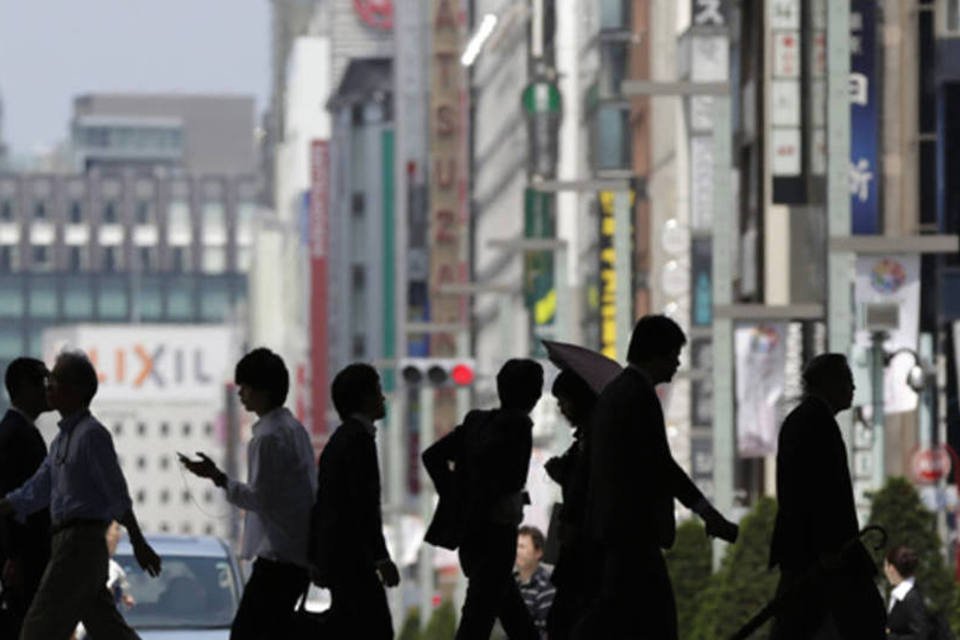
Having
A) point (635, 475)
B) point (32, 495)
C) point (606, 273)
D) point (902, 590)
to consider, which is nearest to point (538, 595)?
point (902, 590)

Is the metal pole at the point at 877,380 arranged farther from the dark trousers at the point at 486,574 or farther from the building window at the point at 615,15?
the building window at the point at 615,15

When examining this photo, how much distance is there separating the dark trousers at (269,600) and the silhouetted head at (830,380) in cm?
217

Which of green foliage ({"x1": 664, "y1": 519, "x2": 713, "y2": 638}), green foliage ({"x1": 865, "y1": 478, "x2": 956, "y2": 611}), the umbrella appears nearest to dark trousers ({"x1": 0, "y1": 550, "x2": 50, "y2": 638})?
the umbrella

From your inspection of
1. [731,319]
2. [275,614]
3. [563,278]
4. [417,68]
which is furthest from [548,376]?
[417,68]

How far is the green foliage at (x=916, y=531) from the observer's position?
31109 millimetres

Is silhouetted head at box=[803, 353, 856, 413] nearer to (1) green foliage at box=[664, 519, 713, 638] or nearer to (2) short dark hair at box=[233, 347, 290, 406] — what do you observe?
(2) short dark hair at box=[233, 347, 290, 406]

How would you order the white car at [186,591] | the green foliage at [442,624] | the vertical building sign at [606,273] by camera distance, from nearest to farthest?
1. the white car at [186,591]
2. the green foliage at [442,624]
3. the vertical building sign at [606,273]

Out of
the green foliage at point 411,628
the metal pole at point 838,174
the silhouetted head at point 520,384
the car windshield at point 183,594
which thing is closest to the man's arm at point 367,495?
the silhouetted head at point 520,384

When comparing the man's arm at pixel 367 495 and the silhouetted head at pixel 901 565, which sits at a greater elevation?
the man's arm at pixel 367 495

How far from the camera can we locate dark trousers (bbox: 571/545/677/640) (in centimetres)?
1304

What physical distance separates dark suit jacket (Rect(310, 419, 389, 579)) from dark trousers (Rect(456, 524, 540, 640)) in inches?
18.1

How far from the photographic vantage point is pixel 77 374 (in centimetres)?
1453

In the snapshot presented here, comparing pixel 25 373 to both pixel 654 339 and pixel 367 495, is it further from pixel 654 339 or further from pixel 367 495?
pixel 654 339

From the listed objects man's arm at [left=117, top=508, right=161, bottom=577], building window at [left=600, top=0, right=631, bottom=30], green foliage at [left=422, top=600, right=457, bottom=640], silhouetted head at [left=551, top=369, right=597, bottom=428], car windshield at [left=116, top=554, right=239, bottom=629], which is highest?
building window at [left=600, top=0, right=631, bottom=30]
